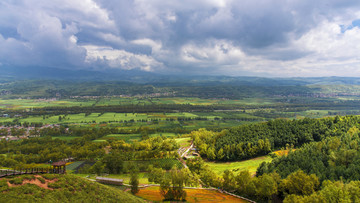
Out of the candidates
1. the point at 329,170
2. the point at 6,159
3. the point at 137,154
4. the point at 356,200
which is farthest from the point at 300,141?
the point at 6,159

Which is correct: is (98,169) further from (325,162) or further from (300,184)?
(325,162)

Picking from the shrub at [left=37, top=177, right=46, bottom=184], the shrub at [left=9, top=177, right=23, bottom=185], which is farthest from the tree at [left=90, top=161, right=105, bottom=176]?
the shrub at [left=9, top=177, right=23, bottom=185]

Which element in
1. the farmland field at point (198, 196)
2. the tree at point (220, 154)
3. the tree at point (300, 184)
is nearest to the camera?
the tree at point (300, 184)

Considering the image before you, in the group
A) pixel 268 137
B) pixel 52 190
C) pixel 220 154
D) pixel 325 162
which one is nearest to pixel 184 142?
pixel 220 154

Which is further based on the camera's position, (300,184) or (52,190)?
(300,184)

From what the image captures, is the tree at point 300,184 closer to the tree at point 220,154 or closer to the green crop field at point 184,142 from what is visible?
the tree at point 220,154

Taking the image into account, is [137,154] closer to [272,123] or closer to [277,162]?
[277,162]

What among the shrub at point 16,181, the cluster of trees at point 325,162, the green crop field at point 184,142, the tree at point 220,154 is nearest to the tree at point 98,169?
the shrub at point 16,181
